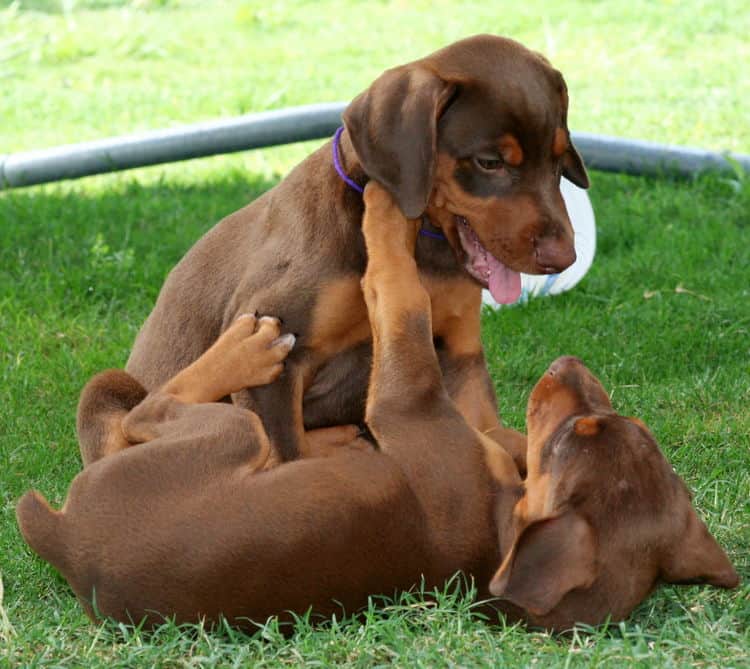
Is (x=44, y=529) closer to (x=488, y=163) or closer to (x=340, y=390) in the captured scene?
(x=340, y=390)

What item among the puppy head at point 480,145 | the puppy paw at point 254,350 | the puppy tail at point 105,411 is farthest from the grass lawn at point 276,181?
the puppy head at point 480,145

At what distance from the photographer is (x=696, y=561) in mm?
3615

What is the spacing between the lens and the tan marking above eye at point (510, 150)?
158 inches

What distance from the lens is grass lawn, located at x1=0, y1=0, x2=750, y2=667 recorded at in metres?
3.67

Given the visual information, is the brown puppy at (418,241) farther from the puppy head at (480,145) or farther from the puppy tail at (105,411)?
the puppy tail at (105,411)

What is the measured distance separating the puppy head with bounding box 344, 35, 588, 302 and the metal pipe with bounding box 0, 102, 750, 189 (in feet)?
9.44

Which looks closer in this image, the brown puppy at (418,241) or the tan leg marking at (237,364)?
the brown puppy at (418,241)

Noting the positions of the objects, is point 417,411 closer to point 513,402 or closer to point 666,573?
point 666,573

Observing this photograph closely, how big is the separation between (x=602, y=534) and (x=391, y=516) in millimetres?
587

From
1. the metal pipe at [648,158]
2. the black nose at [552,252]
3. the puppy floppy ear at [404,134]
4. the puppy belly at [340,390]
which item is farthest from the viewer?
the metal pipe at [648,158]

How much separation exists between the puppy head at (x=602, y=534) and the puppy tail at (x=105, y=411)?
1341mm

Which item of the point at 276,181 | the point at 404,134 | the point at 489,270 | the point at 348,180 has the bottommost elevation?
the point at 276,181

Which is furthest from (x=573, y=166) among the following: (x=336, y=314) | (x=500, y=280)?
(x=336, y=314)

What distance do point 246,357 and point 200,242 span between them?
751 mm
